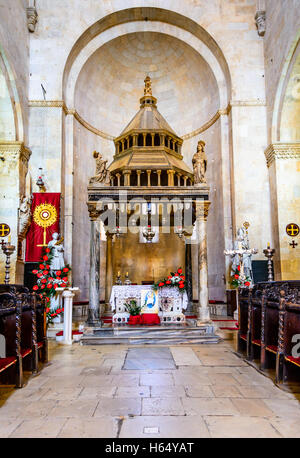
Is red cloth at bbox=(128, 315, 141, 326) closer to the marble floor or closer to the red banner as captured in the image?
the marble floor

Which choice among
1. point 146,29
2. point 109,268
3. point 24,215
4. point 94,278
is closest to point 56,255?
point 24,215

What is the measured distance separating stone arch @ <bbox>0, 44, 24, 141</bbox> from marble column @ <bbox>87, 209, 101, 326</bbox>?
16.6ft

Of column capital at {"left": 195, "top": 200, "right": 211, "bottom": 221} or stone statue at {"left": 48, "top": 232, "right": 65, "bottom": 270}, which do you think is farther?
stone statue at {"left": 48, "top": 232, "right": 65, "bottom": 270}

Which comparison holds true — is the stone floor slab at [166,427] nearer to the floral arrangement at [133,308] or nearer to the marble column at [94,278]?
the marble column at [94,278]

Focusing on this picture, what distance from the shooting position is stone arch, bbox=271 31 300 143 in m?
12.6

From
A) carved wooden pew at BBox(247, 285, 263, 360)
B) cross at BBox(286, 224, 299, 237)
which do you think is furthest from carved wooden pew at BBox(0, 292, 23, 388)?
cross at BBox(286, 224, 299, 237)

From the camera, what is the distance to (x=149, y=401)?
183 inches

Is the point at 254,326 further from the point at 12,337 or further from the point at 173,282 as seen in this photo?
the point at 12,337

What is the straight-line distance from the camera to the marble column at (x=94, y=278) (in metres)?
9.98

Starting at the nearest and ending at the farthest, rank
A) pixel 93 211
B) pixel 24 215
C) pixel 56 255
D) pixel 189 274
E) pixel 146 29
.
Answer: pixel 93 211 < pixel 56 255 < pixel 24 215 < pixel 189 274 < pixel 146 29

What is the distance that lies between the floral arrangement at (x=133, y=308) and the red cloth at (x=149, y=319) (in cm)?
20

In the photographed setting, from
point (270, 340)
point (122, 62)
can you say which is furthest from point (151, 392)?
point (122, 62)

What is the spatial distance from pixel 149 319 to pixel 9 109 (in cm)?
862
